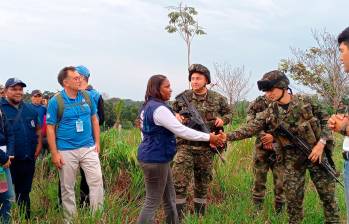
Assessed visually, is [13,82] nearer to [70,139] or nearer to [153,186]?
[70,139]

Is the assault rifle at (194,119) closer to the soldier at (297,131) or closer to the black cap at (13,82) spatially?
the soldier at (297,131)

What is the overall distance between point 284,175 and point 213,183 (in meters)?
2.17

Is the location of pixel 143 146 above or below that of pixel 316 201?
above

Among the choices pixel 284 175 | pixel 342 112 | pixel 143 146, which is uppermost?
pixel 342 112

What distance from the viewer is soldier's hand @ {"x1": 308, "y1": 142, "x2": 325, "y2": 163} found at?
4.63m

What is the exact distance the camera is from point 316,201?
248 inches

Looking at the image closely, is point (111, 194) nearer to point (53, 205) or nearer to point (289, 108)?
point (53, 205)

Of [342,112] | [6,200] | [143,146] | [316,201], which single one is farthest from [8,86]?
[316,201]

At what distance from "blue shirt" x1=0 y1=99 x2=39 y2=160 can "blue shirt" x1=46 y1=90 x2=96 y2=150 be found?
39 centimetres

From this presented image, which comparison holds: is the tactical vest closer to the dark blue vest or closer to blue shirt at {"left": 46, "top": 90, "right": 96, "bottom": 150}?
the dark blue vest

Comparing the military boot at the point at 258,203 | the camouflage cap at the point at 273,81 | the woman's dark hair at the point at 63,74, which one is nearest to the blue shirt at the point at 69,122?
the woman's dark hair at the point at 63,74

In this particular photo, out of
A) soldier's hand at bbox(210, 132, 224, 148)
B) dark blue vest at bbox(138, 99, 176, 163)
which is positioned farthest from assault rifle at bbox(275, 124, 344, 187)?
dark blue vest at bbox(138, 99, 176, 163)

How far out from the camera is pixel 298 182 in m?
4.78

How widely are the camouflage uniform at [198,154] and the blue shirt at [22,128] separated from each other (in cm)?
162
